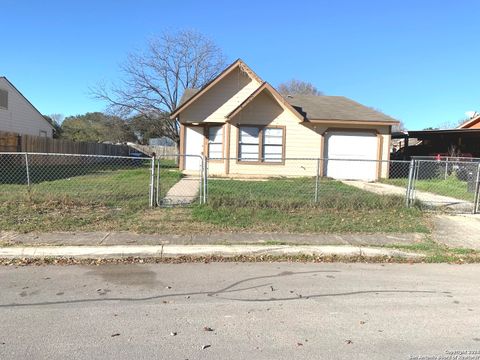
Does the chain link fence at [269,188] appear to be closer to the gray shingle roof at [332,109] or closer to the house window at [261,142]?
the house window at [261,142]

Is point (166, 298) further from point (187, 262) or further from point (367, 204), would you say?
point (367, 204)

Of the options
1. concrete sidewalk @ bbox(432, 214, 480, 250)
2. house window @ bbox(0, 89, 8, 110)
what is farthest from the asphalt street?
house window @ bbox(0, 89, 8, 110)

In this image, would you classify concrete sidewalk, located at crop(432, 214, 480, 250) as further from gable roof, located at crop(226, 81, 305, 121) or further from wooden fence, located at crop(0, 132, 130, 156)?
wooden fence, located at crop(0, 132, 130, 156)

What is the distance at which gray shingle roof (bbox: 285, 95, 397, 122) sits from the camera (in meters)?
18.4

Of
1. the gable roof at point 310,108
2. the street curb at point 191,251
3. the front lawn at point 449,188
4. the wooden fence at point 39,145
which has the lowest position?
the street curb at point 191,251

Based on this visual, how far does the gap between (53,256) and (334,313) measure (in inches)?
169

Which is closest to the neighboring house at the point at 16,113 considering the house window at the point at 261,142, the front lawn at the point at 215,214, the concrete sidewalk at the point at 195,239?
the house window at the point at 261,142

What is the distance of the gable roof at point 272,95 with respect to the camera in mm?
17422

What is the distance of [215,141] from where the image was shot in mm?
18594

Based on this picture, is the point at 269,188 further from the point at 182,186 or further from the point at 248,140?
the point at 248,140

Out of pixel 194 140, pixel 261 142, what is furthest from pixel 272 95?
pixel 194 140

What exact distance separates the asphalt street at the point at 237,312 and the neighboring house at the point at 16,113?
25.8 metres

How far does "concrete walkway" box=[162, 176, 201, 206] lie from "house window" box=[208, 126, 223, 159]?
3.43m

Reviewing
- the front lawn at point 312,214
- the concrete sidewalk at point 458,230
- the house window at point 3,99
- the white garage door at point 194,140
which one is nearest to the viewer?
the concrete sidewalk at point 458,230
